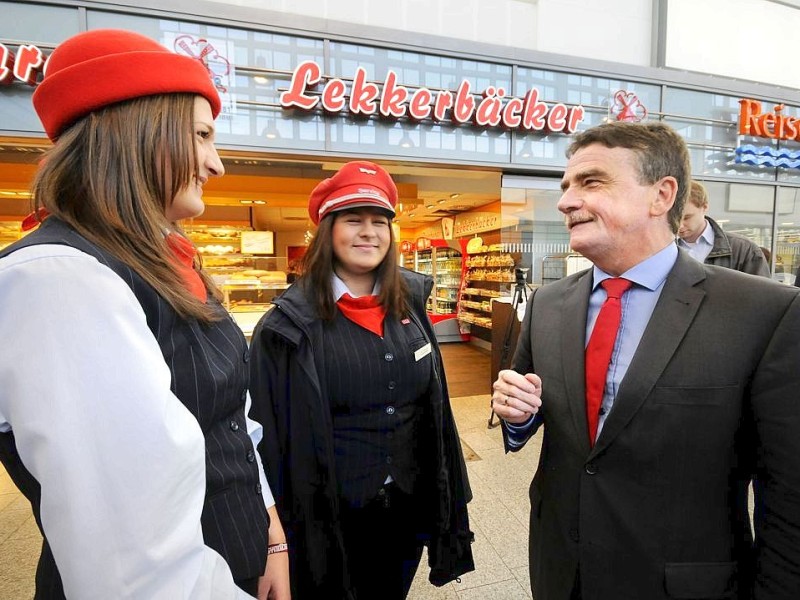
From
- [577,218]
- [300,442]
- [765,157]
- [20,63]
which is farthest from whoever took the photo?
[765,157]

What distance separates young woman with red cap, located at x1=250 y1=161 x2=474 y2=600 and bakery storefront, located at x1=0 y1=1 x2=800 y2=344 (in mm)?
3326

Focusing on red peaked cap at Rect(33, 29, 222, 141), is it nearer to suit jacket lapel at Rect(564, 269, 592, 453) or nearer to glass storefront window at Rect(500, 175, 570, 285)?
suit jacket lapel at Rect(564, 269, 592, 453)

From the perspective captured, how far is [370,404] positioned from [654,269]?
3.33ft

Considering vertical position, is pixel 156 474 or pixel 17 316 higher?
pixel 17 316

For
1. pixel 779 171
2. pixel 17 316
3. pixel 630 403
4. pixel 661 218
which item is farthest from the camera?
pixel 779 171

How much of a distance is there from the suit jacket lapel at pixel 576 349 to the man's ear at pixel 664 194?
0.27m

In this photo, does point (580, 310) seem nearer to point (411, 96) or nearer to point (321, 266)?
point (321, 266)

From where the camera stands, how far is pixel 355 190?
1.52 metres

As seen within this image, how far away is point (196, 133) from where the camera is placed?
2.61ft

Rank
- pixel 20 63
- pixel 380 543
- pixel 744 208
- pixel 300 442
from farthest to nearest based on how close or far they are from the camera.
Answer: pixel 744 208, pixel 20 63, pixel 380 543, pixel 300 442

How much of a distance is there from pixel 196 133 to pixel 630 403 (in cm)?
116

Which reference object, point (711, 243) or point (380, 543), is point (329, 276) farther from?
point (711, 243)

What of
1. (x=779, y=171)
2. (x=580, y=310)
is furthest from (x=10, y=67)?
(x=779, y=171)

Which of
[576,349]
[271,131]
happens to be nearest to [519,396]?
[576,349]
